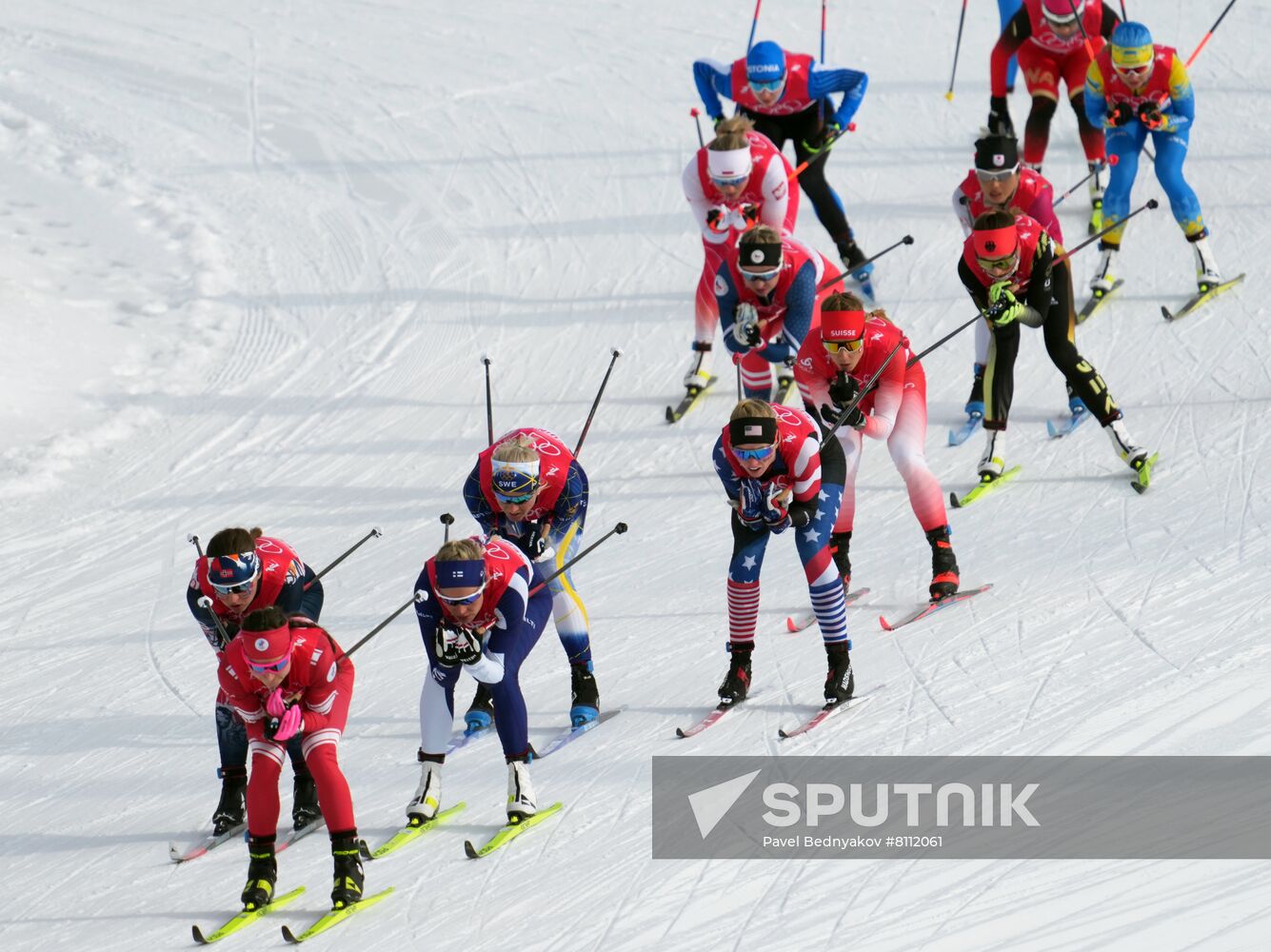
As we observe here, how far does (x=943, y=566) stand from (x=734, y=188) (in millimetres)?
2572

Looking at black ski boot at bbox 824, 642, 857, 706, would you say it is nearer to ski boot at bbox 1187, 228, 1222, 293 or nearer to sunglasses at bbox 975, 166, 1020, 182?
sunglasses at bbox 975, 166, 1020, 182

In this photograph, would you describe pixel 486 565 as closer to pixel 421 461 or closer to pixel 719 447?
pixel 719 447

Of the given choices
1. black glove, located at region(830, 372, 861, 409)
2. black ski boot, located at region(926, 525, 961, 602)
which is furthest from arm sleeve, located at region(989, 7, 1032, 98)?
black ski boot, located at region(926, 525, 961, 602)

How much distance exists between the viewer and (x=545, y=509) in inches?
292

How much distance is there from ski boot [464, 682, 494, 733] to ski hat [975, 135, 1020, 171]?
3.63 m

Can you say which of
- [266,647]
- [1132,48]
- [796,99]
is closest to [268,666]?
[266,647]

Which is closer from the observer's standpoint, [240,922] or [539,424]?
[240,922]

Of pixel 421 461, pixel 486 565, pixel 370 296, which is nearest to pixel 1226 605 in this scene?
pixel 486 565

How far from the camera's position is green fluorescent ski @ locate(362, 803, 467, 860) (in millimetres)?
6836

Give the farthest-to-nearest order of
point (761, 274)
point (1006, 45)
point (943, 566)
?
point (1006, 45), point (761, 274), point (943, 566)

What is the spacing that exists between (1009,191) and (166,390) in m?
5.58

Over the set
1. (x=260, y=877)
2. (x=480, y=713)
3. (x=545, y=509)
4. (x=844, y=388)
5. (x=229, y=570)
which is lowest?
(x=260, y=877)

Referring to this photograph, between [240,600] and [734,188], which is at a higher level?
[734,188]

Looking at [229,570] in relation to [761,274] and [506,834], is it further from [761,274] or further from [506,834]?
[761,274]
